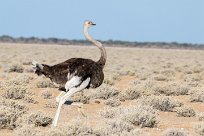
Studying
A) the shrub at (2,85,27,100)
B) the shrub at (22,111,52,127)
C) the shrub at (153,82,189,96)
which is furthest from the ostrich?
the shrub at (153,82,189,96)

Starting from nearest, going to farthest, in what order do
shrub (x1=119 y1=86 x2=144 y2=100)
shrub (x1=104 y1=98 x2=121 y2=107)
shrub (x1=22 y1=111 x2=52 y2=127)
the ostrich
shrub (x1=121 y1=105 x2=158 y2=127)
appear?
1. the ostrich
2. shrub (x1=22 y1=111 x2=52 y2=127)
3. shrub (x1=121 y1=105 x2=158 y2=127)
4. shrub (x1=104 y1=98 x2=121 y2=107)
5. shrub (x1=119 y1=86 x2=144 y2=100)

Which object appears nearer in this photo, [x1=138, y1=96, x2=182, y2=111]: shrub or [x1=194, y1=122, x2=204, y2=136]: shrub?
[x1=194, y1=122, x2=204, y2=136]: shrub

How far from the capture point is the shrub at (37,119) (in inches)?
382

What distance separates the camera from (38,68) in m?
9.61

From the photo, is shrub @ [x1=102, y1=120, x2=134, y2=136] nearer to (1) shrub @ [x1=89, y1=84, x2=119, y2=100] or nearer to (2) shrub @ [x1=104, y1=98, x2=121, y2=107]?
(2) shrub @ [x1=104, y1=98, x2=121, y2=107]

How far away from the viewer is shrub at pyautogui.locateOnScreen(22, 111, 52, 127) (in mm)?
9711

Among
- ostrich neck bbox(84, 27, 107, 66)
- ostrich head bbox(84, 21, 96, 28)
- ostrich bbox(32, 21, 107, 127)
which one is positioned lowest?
ostrich bbox(32, 21, 107, 127)

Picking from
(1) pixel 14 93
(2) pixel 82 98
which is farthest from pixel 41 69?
(2) pixel 82 98

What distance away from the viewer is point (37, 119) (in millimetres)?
9750

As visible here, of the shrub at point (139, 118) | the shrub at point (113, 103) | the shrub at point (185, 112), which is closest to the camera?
the shrub at point (139, 118)

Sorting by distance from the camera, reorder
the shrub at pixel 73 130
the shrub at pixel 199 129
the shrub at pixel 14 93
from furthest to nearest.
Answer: the shrub at pixel 14 93 → the shrub at pixel 199 129 → the shrub at pixel 73 130

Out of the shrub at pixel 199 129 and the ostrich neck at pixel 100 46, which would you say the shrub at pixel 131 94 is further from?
the shrub at pixel 199 129

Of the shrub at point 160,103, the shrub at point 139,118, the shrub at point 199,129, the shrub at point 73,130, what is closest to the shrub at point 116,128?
the shrub at point 73,130

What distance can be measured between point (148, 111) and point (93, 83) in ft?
5.70
